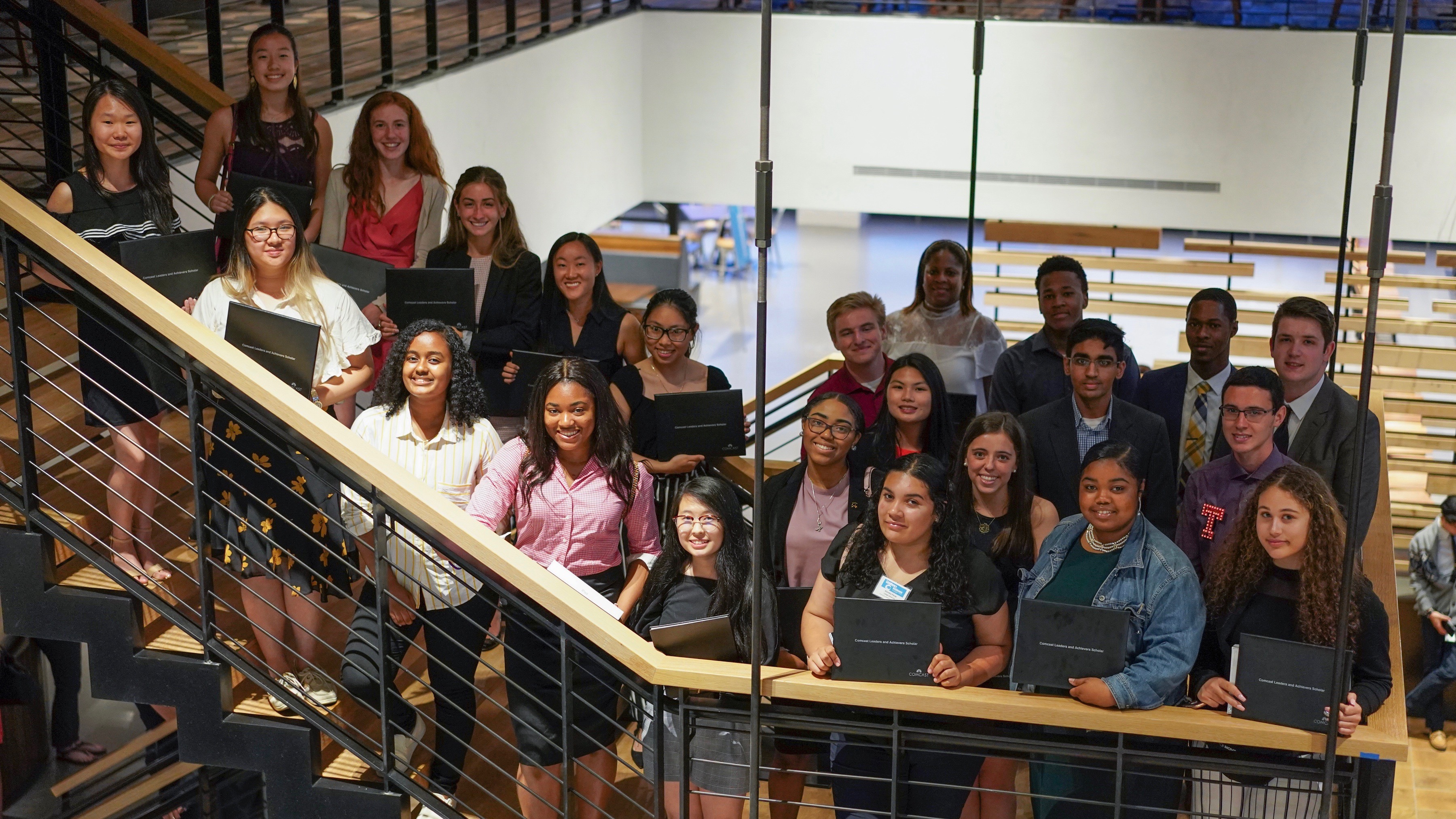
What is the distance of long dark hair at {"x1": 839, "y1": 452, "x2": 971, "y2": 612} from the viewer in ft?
9.59

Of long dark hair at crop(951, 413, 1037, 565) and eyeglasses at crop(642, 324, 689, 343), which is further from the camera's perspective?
eyeglasses at crop(642, 324, 689, 343)

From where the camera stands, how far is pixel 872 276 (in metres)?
15.0

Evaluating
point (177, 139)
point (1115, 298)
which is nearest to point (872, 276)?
point (1115, 298)

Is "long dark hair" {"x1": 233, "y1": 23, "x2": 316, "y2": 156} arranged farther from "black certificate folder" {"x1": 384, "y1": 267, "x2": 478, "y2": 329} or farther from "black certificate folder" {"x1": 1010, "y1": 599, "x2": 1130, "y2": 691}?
"black certificate folder" {"x1": 1010, "y1": 599, "x2": 1130, "y2": 691}

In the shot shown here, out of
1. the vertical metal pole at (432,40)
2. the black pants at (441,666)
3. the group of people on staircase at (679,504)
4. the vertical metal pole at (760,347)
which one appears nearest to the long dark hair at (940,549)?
the group of people on staircase at (679,504)

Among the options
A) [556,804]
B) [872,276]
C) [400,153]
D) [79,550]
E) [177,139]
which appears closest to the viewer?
[79,550]

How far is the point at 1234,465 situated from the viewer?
343 centimetres

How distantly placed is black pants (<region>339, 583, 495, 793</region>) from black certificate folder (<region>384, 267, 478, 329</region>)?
82cm

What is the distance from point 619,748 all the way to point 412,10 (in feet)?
15.5

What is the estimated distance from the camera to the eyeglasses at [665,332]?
155 inches

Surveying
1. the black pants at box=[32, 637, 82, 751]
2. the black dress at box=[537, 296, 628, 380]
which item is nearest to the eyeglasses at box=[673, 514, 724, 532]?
the black dress at box=[537, 296, 628, 380]

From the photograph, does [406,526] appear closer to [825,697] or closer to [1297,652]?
[825,697]

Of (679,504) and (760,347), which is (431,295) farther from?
(760,347)

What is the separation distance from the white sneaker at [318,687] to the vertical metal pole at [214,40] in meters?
2.78
